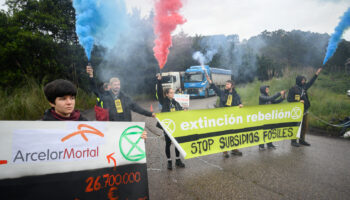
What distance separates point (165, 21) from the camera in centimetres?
702

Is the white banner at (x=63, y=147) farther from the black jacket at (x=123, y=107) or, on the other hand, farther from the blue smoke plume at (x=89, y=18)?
the blue smoke plume at (x=89, y=18)

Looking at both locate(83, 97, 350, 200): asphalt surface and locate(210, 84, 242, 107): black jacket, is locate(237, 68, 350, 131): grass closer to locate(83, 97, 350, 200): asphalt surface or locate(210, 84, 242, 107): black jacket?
locate(83, 97, 350, 200): asphalt surface

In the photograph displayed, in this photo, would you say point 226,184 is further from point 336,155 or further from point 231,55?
point 231,55

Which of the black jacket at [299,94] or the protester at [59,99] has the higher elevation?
the protester at [59,99]

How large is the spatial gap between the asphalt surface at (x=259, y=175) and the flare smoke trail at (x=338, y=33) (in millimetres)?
2806

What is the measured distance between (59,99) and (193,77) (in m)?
20.9

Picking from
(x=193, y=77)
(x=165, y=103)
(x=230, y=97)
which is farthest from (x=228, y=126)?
(x=193, y=77)

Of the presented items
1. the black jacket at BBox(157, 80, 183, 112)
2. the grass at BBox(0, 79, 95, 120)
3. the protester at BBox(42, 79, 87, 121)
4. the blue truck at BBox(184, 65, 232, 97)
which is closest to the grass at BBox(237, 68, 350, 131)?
the black jacket at BBox(157, 80, 183, 112)

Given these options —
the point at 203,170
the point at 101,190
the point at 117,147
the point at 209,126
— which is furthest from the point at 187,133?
the point at 101,190

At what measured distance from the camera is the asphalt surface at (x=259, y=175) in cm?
338

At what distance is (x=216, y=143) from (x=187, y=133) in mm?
764

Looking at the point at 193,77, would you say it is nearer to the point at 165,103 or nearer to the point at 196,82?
the point at 196,82

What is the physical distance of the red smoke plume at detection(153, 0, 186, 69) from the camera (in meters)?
6.80

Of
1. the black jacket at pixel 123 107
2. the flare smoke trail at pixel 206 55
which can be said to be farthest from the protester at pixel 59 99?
the flare smoke trail at pixel 206 55
